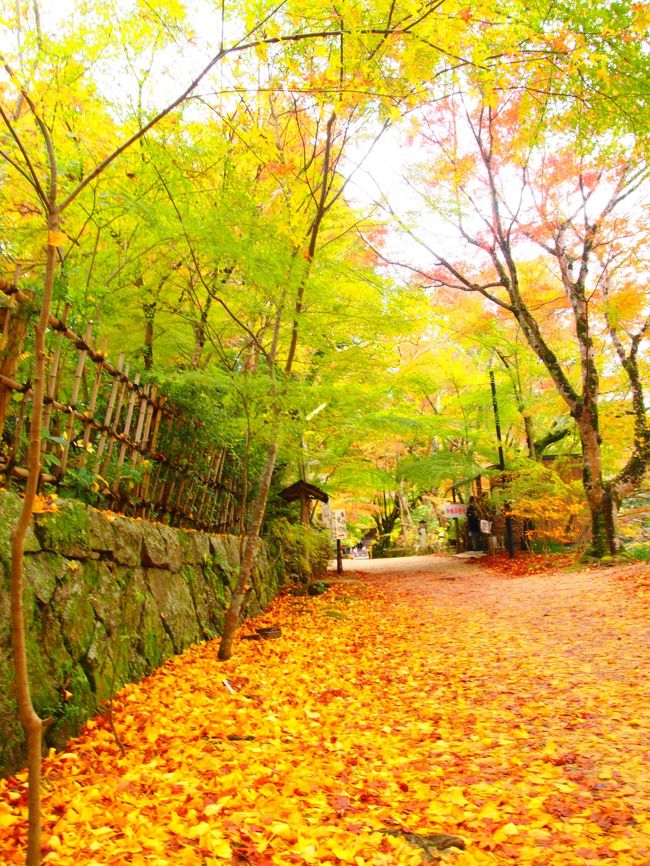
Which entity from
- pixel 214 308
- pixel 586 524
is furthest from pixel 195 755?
pixel 586 524

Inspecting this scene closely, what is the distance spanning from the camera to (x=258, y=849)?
8.23 feet

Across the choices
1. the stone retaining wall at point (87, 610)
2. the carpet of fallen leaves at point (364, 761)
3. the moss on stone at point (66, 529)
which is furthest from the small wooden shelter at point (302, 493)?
the moss on stone at point (66, 529)

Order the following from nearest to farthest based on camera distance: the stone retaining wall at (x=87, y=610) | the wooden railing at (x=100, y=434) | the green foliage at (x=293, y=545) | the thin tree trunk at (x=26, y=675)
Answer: the thin tree trunk at (x=26, y=675) < the stone retaining wall at (x=87, y=610) < the wooden railing at (x=100, y=434) < the green foliage at (x=293, y=545)

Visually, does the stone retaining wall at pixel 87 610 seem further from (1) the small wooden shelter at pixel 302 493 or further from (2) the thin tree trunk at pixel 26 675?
(1) the small wooden shelter at pixel 302 493

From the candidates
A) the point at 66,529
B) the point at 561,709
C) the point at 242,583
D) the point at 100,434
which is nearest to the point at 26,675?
the point at 66,529

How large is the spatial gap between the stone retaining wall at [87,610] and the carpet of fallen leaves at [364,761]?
0.19 meters

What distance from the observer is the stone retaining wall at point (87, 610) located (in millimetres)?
3191

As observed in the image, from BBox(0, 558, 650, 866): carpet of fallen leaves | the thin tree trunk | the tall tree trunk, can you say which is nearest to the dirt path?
BBox(0, 558, 650, 866): carpet of fallen leaves

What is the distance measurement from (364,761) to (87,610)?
83.9 inches

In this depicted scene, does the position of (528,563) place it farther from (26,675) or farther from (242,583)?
(26,675)

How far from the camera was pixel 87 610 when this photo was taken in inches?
155

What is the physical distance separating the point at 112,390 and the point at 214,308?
10.7 feet

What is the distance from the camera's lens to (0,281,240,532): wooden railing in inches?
137

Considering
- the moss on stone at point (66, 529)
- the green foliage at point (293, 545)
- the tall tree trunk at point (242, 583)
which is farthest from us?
the green foliage at point (293, 545)
